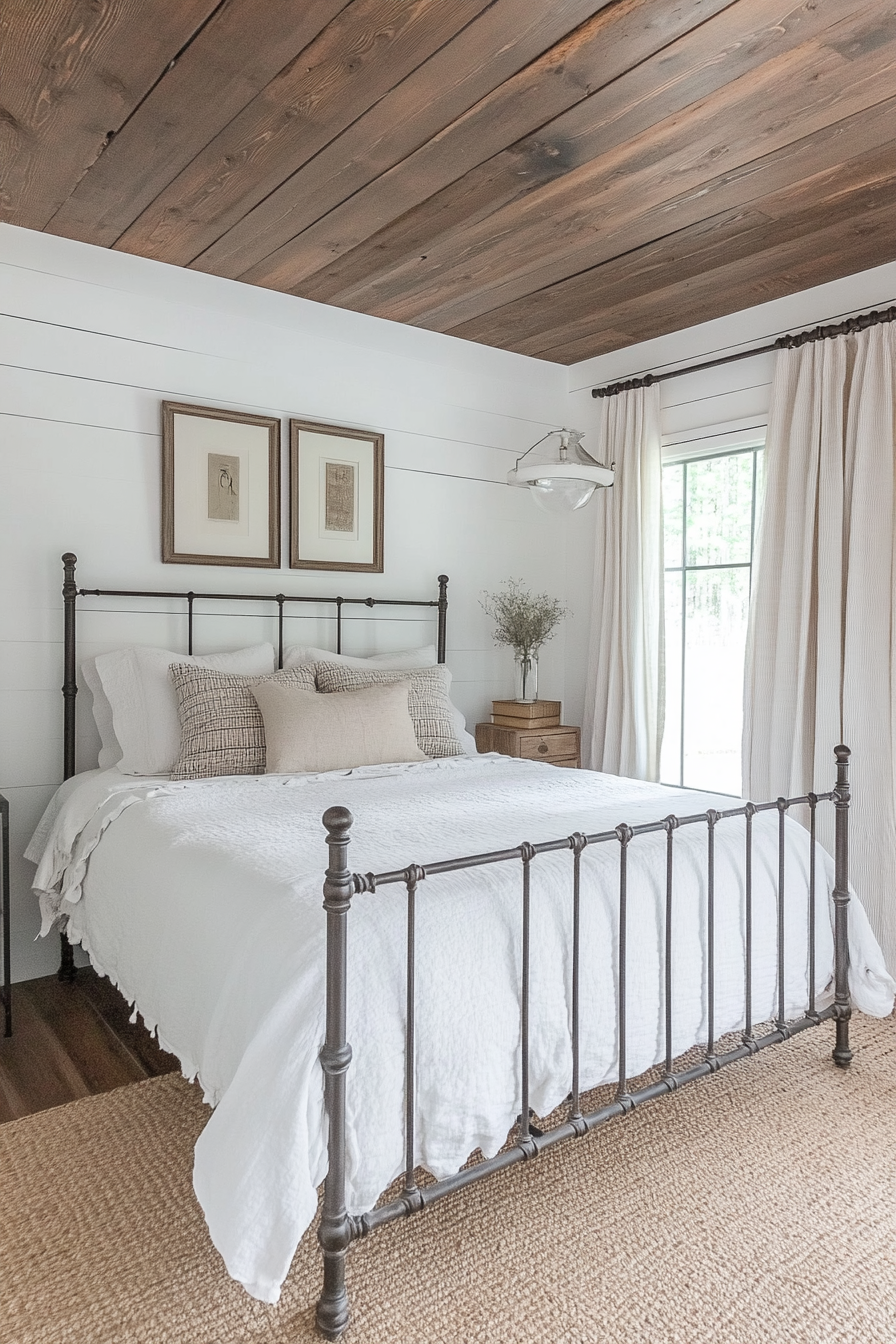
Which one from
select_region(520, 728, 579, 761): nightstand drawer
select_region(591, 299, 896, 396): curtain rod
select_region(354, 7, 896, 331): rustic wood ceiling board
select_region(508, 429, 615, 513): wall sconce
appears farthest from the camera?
select_region(520, 728, 579, 761): nightstand drawer

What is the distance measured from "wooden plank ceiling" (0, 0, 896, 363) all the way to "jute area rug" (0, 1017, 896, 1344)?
8.17 feet

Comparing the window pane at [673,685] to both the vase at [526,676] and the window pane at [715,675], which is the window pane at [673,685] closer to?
the window pane at [715,675]

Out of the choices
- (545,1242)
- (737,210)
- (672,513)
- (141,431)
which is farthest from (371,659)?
(545,1242)

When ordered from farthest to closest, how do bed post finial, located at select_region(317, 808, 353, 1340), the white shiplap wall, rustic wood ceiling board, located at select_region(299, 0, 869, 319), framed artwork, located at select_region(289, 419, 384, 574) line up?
framed artwork, located at select_region(289, 419, 384, 574) → the white shiplap wall → rustic wood ceiling board, located at select_region(299, 0, 869, 319) → bed post finial, located at select_region(317, 808, 353, 1340)

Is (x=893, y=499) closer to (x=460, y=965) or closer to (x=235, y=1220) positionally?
(x=460, y=965)

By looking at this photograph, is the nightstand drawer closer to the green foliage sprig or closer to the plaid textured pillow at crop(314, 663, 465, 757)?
the green foliage sprig

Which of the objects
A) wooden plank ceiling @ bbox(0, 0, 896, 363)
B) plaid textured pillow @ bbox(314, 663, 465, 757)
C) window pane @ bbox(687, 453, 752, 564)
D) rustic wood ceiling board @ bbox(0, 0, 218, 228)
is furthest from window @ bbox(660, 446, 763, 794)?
rustic wood ceiling board @ bbox(0, 0, 218, 228)

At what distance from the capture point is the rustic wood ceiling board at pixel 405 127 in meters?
1.91

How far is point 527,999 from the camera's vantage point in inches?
68.3

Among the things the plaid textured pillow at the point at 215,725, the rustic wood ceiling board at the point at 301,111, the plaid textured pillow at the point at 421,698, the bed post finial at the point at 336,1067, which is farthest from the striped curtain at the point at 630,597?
the bed post finial at the point at 336,1067

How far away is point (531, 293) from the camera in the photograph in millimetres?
3533

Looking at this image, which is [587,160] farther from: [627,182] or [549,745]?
[549,745]

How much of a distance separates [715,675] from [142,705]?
7.87ft

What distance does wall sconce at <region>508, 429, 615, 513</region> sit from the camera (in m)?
2.88
